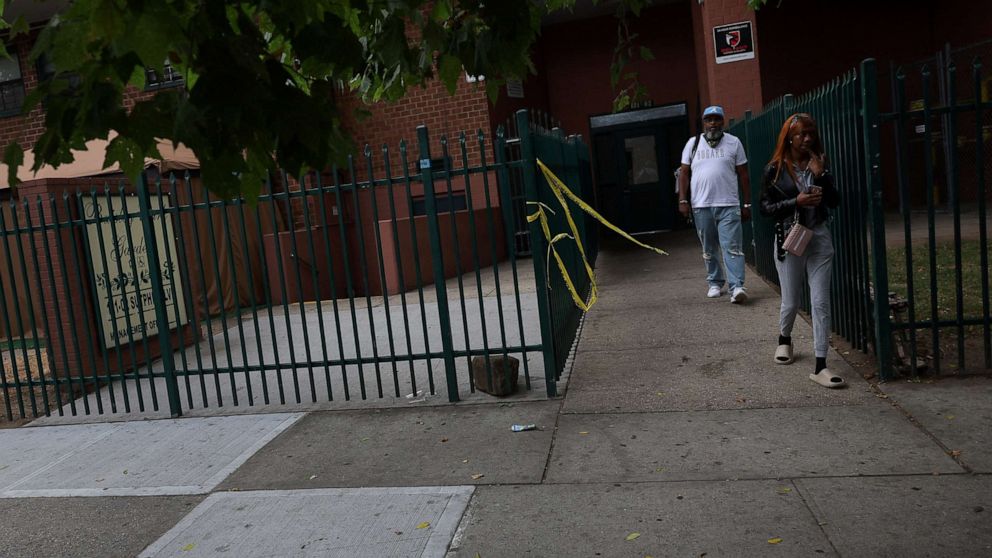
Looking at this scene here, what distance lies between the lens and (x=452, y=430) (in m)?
5.26

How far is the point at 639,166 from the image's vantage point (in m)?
16.9

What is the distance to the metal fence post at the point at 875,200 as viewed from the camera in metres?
5.02

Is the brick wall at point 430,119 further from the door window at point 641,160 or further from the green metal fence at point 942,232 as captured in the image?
the green metal fence at point 942,232

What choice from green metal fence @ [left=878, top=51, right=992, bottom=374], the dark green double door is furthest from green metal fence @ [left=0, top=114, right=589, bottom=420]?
the dark green double door

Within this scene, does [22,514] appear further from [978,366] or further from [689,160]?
[689,160]

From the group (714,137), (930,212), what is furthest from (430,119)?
(930,212)

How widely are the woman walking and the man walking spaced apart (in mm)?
2437

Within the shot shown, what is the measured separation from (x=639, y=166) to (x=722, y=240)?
356 inches

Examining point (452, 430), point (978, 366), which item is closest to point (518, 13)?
point (452, 430)

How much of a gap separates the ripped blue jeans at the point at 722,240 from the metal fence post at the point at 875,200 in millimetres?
2674

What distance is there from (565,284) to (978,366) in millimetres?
3095

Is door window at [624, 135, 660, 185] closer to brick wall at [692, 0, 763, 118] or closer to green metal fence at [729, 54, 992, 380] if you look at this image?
brick wall at [692, 0, 763, 118]

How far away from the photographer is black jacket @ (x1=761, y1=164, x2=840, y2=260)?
5.30 metres

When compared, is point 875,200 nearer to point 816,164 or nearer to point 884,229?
point 816,164
